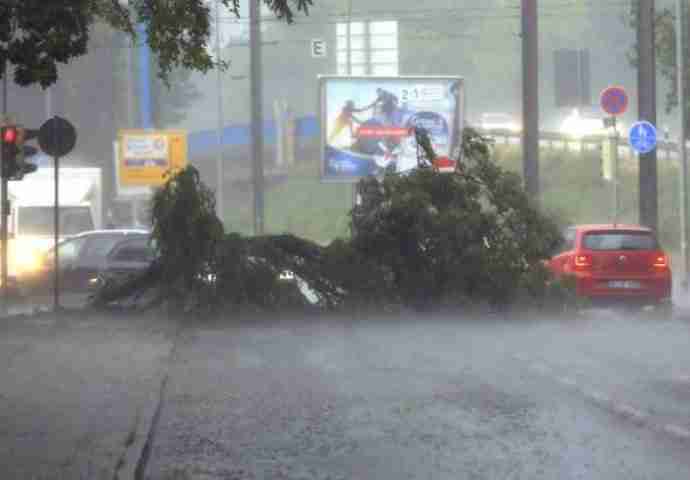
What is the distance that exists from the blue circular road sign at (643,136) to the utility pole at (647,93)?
217 millimetres

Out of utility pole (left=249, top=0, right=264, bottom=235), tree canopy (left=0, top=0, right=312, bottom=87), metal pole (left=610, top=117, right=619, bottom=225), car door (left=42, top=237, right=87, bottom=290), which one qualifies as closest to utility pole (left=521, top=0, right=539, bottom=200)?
metal pole (left=610, top=117, right=619, bottom=225)

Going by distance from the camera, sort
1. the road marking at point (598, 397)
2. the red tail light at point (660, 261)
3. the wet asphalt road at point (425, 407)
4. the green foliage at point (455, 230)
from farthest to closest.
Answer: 1. the red tail light at point (660, 261)
2. the green foliage at point (455, 230)
3. the road marking at point (598, 397)
4. the wet asphalt road at point (425, 407)

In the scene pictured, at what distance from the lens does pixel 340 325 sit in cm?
2398

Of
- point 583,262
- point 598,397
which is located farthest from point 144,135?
point 598,397

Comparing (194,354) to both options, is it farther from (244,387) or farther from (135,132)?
(135,132)

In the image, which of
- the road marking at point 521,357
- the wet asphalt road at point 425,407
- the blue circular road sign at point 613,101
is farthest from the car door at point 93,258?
the road marking at point 521,357

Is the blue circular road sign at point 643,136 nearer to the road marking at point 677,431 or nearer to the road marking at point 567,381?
the road marking at point 567,381

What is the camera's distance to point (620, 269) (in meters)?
28.5

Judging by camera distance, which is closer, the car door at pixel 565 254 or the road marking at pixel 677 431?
the road marking at pixel 677 431

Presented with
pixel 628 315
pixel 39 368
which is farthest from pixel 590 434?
pixel 628 315

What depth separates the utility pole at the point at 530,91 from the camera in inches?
1351

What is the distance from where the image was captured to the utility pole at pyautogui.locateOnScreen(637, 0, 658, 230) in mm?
32750

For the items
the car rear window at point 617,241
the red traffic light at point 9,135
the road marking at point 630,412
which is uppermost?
the red traffic light at point 9,135

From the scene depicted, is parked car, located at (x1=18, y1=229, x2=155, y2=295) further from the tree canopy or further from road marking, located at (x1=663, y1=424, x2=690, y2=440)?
road marking, located at (x1=663, y1=424, x2=690, y2=440)
